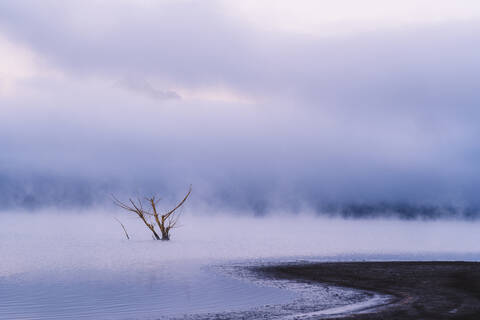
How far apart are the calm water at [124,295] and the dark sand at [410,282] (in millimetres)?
4737

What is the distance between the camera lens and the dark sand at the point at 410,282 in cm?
2061

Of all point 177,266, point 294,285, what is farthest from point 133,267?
point 294,285

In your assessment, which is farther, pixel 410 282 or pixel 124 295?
pixel 410 282

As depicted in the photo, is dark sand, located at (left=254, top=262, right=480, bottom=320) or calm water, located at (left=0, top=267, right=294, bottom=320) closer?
dark sand, located at (left=254, top=262, right=480, bottom=320)

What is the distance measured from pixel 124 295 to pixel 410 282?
1473 cm

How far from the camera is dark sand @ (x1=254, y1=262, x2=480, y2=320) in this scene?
2061cm

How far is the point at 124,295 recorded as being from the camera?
27.3 meters

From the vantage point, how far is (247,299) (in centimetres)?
2605

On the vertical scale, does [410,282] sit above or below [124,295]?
above

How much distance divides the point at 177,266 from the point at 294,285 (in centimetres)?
1368

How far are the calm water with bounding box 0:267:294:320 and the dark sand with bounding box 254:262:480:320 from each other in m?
4.74

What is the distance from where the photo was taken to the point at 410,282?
31.0 m

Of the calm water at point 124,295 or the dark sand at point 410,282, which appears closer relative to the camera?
the dark sand at point 410,282

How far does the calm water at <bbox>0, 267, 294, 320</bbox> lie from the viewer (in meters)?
22.9
